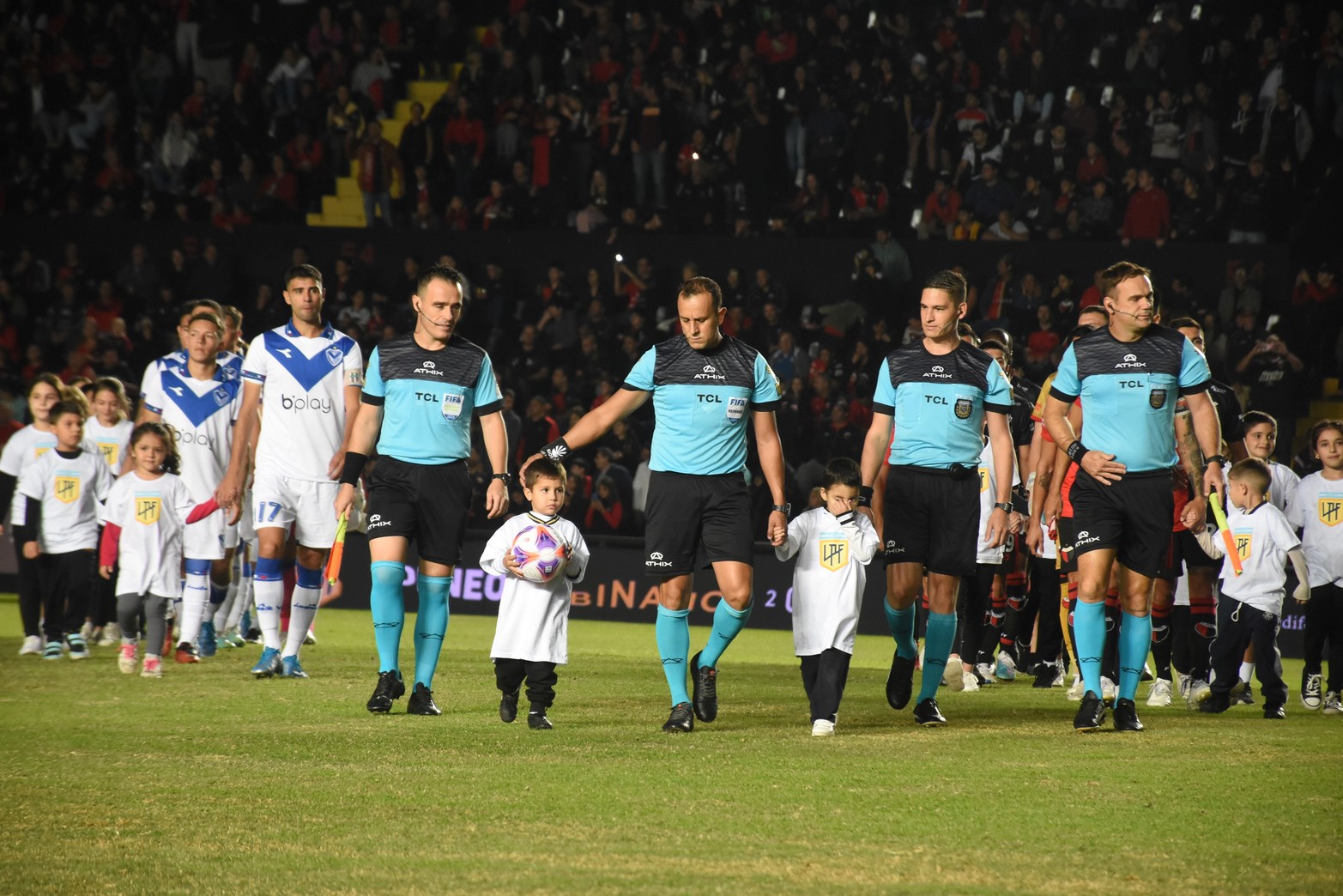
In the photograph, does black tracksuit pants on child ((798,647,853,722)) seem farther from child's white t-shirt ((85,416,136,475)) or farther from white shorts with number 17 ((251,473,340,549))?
child's white t-shirt ((85,416,136,475))

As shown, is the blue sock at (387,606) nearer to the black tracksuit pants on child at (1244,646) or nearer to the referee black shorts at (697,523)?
the referee black shorts at (697,523)

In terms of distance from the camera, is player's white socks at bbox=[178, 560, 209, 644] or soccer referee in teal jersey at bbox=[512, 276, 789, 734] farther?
player's white socks at bbox=[178, 560, 209, 644]

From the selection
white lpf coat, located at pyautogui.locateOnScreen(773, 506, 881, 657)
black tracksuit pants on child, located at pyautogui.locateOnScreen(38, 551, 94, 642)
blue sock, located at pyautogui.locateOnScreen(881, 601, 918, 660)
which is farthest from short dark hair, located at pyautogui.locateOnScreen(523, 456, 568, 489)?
black tracksuit pants on child, located at pyautogui.locateOnScreen(38, 551, 94, 642)

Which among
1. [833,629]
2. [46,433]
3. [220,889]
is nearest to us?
[220,889]

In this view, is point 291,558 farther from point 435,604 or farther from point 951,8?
point 951,8

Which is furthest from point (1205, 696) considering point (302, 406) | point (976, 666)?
point (302, 406)

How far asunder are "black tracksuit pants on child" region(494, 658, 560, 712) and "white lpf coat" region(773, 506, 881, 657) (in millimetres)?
1269

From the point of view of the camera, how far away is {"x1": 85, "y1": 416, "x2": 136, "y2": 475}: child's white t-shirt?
494 inches

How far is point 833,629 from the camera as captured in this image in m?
7.71

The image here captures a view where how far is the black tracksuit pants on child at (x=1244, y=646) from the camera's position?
29.6 ft

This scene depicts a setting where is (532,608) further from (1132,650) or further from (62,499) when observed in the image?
(62,499)

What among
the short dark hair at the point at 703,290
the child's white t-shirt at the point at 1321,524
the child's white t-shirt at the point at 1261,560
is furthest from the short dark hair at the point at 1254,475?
the short dark hair at the point at 703,290

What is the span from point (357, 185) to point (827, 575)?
56.0 feet

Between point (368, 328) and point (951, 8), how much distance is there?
32.3 feet
